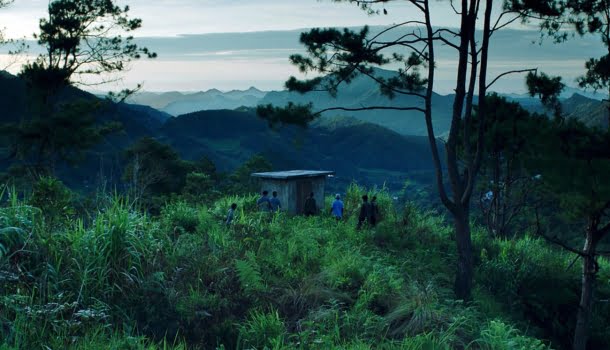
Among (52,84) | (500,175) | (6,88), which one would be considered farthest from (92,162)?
(500,175)

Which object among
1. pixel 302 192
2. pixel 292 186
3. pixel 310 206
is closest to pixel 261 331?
pixel 310 206

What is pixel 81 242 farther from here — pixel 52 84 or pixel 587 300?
pixel 52 84

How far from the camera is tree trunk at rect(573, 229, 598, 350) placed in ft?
49.5

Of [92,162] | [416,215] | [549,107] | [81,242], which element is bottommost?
[92,162]

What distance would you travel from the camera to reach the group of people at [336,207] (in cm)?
1783

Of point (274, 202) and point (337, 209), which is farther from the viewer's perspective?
point (274, 202)

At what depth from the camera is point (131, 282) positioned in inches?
308

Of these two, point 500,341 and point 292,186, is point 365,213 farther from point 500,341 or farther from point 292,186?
point 500,341

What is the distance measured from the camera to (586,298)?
50.5 feet

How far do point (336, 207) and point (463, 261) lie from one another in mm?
4927

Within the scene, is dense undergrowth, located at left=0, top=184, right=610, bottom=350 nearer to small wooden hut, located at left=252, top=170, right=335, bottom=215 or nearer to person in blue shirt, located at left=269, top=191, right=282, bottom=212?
person in blue shirt, located at left=269, top=191, right=282, bottom=212

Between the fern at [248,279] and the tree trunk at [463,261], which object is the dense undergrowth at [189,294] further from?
the tree trunk at [463,261]

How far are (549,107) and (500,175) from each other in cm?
1099

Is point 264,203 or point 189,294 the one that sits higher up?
point 189,294
